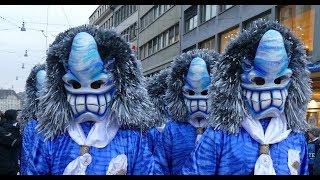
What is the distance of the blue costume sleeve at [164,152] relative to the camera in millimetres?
4723

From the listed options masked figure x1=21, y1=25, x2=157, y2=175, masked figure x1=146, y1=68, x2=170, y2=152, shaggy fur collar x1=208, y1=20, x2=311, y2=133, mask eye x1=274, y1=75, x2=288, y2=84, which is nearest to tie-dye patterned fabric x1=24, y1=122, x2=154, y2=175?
masked figure x1=21, y1=25, x2=157, y2=175

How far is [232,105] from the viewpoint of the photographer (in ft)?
11.0

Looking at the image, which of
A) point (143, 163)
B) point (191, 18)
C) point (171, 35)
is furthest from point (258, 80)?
point (171, 35)

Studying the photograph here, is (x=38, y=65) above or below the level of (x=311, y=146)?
above

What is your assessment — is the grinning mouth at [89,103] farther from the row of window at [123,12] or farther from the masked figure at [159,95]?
the row of window at [123,12]

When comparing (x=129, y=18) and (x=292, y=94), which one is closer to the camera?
(x=292, y=94)

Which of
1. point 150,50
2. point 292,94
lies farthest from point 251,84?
Answer: point 150,50

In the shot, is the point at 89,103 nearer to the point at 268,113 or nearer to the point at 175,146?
the point at 268,113

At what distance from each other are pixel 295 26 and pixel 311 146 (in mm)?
3974

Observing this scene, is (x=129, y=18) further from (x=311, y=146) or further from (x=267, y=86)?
(x=267, y=86)

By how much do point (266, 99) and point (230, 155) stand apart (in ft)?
1.46

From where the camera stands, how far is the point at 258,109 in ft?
11.0

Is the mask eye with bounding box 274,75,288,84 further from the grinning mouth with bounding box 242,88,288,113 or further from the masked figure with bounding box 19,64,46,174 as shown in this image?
the masked figure with bounding box 19,64,46,174

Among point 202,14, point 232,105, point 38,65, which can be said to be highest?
point 202,14
